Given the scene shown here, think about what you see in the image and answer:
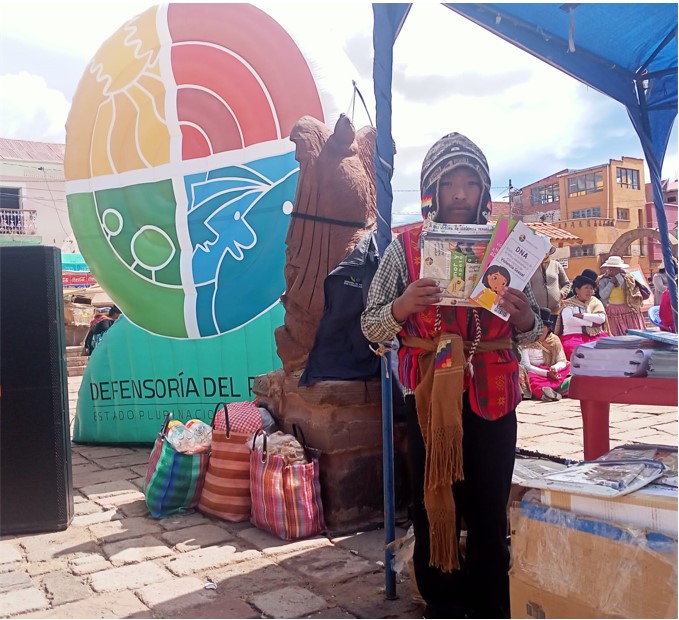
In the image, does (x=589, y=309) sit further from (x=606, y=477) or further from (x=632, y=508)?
(x=632, y=508)

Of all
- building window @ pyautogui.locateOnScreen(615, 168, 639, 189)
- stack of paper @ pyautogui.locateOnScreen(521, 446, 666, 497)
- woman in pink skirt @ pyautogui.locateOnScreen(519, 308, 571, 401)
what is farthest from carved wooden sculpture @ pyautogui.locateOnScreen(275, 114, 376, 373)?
building window @ pyautogui.locateOnScreen(615, 168, 639, 189)

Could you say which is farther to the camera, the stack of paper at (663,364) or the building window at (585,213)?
the building window at (585,213)

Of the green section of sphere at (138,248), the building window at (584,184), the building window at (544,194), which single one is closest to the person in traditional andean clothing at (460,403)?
the green section of sphere at (138,248)

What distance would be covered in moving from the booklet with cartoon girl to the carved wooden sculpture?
77.7 inches

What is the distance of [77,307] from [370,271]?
50.6 ft

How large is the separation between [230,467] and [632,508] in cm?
255

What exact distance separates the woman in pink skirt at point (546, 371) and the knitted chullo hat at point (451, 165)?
19.0 ft

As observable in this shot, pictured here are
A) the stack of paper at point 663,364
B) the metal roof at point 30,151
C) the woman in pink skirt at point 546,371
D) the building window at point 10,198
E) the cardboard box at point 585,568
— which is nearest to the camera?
the cardboard box at point 585,568

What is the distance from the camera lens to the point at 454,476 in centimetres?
216

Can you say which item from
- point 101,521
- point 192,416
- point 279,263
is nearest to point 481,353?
point 101,521

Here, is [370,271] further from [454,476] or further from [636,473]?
[636,473]

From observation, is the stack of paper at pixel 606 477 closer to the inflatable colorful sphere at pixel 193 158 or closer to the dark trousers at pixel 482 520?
the dark trousers at pixel 482 520

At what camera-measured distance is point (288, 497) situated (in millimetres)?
3436

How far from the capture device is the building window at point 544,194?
34.7 meters
